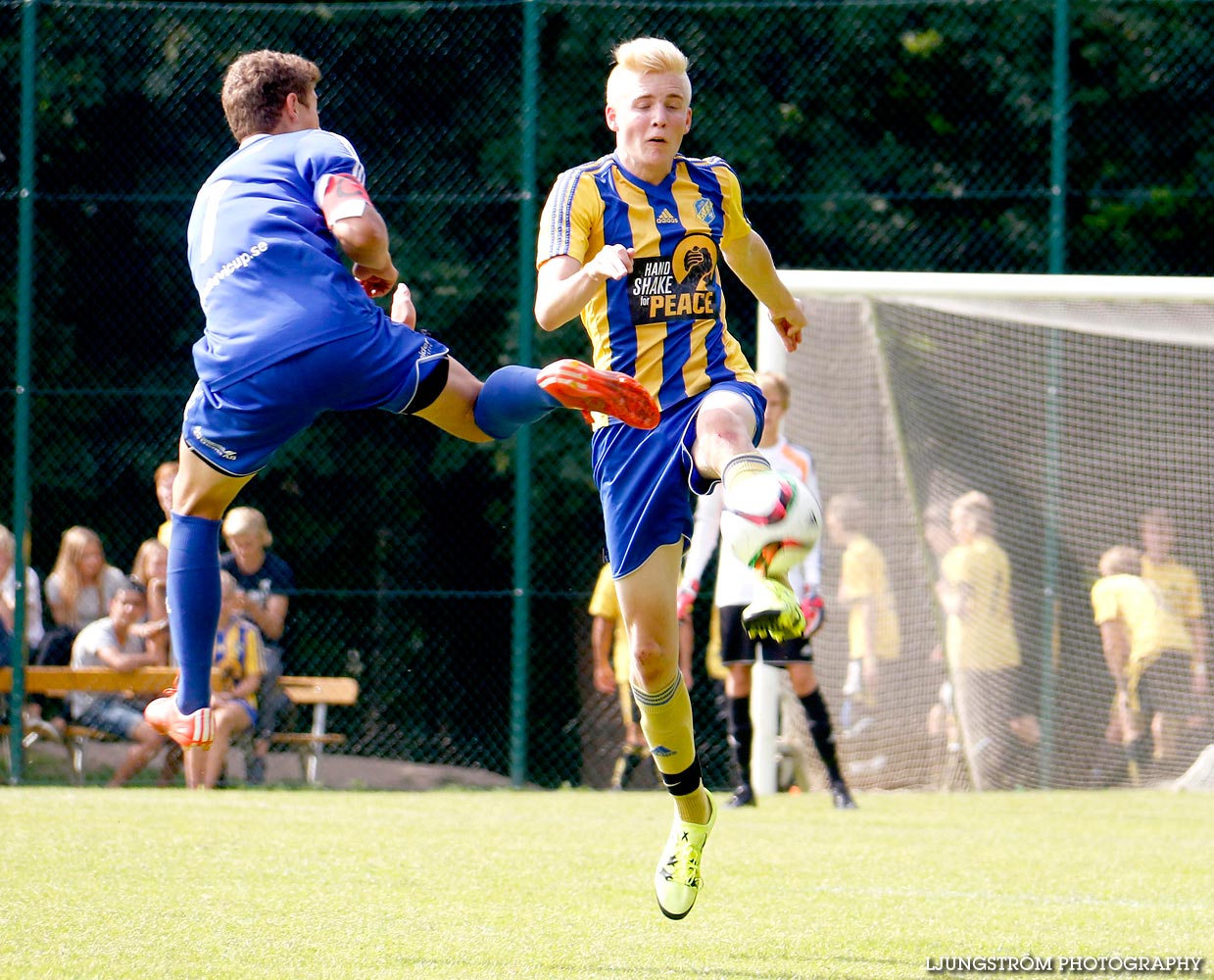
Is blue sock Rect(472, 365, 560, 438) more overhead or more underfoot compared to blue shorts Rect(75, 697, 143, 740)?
more overhead

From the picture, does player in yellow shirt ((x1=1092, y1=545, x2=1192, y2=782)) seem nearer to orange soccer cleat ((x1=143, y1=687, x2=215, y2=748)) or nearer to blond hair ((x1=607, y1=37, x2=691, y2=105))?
blond hair ((x1=607, y1=37, x2=691, y2=105))

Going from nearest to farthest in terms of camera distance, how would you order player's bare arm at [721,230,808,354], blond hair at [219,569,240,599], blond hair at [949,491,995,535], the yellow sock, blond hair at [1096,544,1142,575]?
the yellow sock < player's bare arm at [721,230,808,354] < blond hair at [219,569,240,599] < blond hair at [1096,544,1142,575] < blond hair at [949,491,995,535]

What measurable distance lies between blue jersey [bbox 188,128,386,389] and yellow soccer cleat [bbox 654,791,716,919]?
1.78 m

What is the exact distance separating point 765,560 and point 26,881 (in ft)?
9.28

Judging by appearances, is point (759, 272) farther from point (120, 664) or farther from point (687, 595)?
point (120, 664)

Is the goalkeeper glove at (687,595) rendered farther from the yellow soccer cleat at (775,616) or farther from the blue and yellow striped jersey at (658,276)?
the yellow soccer cleat at (775,616)

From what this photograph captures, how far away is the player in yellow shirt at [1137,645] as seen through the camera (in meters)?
9.70

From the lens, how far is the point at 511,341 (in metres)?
11.8

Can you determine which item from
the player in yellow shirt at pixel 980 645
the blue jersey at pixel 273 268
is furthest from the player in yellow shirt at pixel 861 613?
the blue jersey at pixel 273 268

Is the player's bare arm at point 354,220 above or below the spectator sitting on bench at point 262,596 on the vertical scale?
above

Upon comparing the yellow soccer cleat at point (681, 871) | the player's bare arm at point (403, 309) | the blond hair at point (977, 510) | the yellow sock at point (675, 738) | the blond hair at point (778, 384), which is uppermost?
the blond hair at point (778, 384)

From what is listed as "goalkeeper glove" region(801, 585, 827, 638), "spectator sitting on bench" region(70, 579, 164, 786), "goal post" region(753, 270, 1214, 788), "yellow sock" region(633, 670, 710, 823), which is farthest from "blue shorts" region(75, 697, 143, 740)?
"yellow sock" region(633, 670, 710, 823)

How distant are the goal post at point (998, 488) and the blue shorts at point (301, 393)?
5.37 m

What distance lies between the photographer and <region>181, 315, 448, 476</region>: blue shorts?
4508 mm
